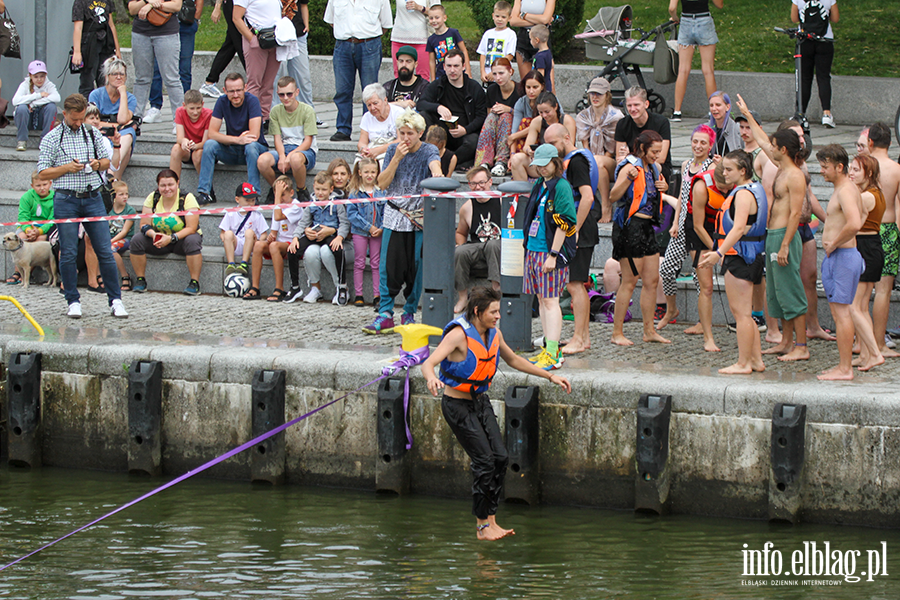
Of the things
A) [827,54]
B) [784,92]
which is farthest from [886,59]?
[827,54]

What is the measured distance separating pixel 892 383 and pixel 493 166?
5.19m

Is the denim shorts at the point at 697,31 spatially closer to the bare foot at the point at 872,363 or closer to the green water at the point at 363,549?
the bare foot at the point at 872,363

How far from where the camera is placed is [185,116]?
496 inches

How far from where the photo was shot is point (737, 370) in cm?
819

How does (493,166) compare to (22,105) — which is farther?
(22,105)

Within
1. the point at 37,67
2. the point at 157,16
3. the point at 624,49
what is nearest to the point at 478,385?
the point at 624,49

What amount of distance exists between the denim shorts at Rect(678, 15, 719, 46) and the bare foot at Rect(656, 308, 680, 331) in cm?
443

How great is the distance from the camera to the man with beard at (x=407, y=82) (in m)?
12.7

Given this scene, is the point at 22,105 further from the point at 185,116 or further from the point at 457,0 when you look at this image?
the point at 457,0

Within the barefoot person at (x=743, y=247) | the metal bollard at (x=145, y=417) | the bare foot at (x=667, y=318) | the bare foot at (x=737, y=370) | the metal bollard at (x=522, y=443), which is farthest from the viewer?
the bare foot at (x=667, y=318)

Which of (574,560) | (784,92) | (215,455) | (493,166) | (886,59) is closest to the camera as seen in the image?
(574,560)

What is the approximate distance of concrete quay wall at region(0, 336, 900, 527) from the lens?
297 inches

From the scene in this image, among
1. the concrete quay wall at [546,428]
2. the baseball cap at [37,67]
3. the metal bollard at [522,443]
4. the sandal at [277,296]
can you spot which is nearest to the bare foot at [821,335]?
the concrete quay wall at [546,428]

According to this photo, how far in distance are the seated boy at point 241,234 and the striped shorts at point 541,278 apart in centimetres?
357
